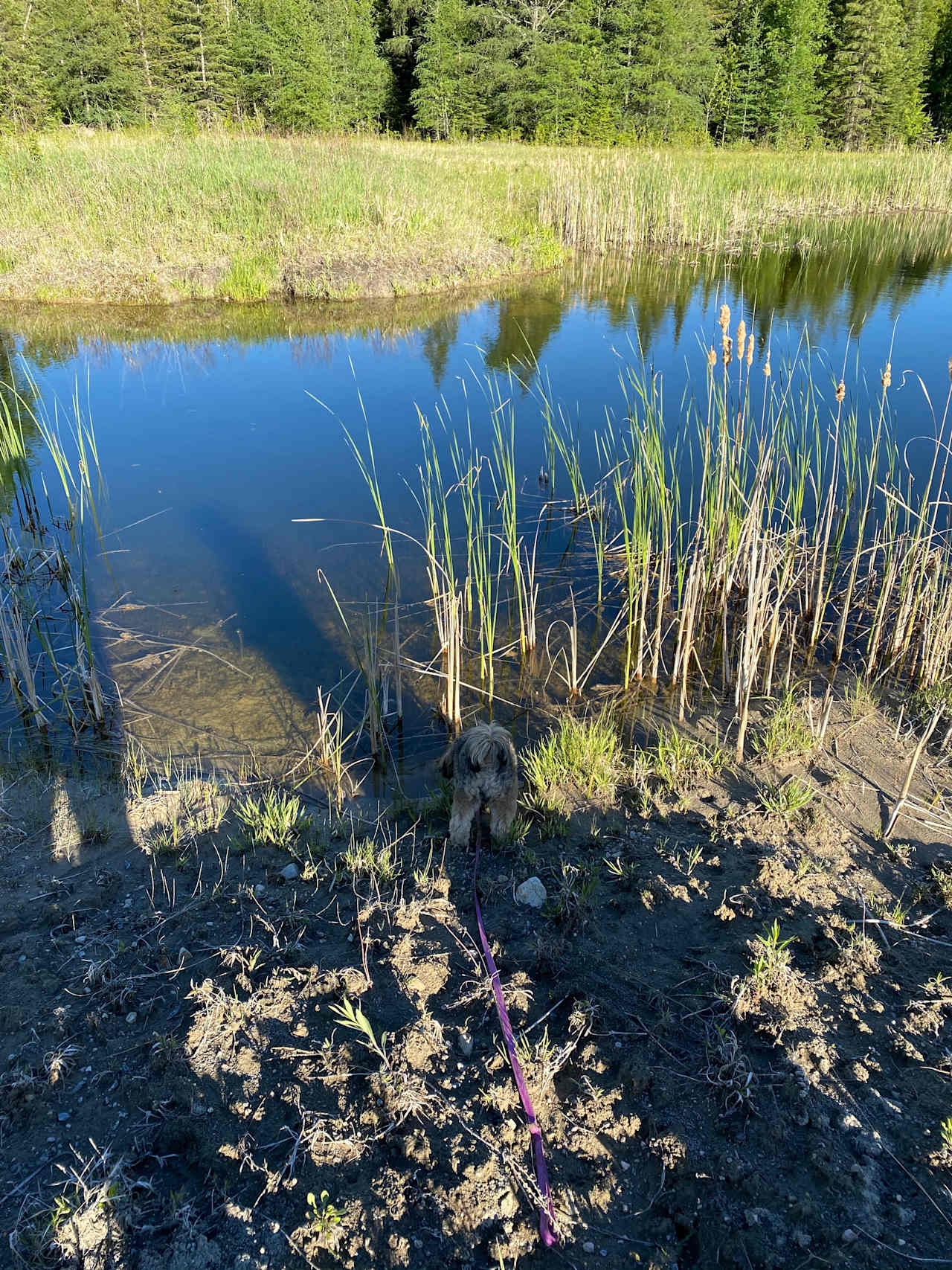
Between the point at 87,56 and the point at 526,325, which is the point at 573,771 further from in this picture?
the point at 87,56

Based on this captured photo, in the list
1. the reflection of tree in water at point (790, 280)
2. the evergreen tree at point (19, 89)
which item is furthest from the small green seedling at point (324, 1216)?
the evergreen tree at point (19, 89)

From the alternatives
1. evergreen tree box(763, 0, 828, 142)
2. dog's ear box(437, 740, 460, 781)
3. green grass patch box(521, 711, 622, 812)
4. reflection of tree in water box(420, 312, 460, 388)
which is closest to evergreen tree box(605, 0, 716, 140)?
evergreen tree box(763, 0, 828, 142)

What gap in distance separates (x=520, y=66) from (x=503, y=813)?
33.6m

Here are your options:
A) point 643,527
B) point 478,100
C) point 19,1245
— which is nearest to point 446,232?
point 643,527

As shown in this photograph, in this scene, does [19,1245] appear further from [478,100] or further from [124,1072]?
[478,100]

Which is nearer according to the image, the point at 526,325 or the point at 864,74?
the point at 526,325

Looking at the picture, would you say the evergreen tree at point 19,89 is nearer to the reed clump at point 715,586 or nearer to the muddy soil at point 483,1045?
the reed clump at point 715,586

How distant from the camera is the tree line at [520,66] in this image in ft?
83.5

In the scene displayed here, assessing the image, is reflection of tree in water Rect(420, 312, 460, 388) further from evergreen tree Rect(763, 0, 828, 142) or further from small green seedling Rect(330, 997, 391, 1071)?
evergreen tree Rect(763, 0, 828, 142)

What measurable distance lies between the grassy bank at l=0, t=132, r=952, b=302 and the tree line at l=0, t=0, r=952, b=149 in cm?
1272

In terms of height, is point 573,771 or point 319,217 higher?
point 319,217

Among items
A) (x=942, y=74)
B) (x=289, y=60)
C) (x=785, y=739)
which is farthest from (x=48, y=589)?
(x=942, y=74)

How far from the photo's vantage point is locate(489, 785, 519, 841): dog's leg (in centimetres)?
266

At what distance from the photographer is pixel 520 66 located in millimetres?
28750
